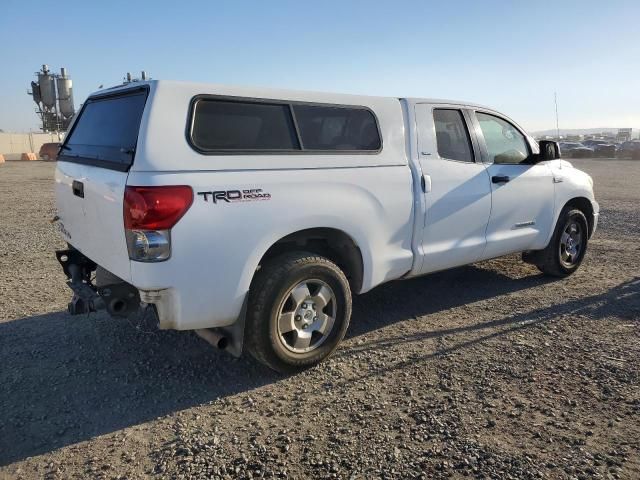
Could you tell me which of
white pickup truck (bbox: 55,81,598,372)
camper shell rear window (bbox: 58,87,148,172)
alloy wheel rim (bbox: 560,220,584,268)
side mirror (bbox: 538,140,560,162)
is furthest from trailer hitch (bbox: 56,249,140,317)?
alloy wheel rim (bbox: 560,220,584,268)

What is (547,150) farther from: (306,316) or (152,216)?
(152,216)

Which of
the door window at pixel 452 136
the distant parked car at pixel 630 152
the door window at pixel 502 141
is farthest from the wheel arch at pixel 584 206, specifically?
the distant parked car at pixel 630 152

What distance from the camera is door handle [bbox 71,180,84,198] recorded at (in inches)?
139

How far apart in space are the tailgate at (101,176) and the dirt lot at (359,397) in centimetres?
91

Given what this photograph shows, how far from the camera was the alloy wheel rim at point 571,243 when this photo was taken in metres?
5.93

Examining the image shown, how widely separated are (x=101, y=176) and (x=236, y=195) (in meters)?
0.88

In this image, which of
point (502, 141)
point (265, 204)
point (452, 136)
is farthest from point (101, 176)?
point (502, 141)

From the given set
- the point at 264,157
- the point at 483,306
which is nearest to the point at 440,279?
the point at 483,306

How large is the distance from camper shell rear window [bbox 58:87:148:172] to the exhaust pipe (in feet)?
4.00

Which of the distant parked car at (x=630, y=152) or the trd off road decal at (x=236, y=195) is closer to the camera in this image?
the trd off road decal at (x=236, y=195)

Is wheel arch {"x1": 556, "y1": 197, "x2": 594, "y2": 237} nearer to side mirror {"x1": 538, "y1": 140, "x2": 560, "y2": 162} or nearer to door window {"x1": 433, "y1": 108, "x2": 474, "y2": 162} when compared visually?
side mirror {"x1": 538, "y1": 140, "x2": 560, "y2": 162}

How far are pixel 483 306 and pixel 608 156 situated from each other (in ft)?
150

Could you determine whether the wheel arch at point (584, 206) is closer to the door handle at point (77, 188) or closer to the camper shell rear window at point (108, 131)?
the camper shell rear window at point (108, 131)

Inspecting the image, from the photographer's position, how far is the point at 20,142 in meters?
52.8
